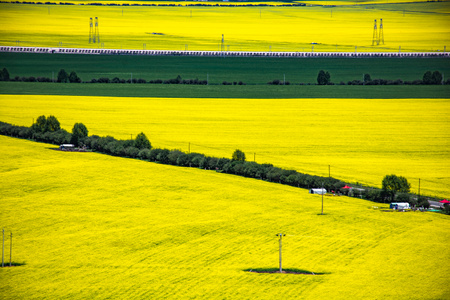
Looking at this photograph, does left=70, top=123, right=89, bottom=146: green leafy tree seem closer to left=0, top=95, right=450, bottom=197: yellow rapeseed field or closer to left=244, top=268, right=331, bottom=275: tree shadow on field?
left=0, top=95, right=450, bottom=197: yellow rapeseed field

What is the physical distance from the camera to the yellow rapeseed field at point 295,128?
254 ft

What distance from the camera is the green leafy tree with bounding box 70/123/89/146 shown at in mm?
87188

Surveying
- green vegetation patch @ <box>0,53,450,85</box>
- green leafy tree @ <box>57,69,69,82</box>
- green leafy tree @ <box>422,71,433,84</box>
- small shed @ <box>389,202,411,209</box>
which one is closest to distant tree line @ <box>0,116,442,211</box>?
small shed @ <box>389,202,411,209</box>

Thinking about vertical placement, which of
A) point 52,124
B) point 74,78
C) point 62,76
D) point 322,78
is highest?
point 322,78

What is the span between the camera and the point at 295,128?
95.4m

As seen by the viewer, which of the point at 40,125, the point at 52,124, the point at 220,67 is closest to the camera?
the point at 52,124

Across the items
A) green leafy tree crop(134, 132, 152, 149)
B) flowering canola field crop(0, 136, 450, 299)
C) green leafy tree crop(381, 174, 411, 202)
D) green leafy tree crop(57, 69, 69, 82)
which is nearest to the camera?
flowering canola field crop(0, 136, 450, 299)

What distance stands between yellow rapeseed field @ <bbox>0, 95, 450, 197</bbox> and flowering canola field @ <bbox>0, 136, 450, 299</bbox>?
8.47 m

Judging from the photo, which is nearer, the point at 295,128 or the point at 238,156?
the point at 238,156

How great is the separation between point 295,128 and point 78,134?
80.7 feet

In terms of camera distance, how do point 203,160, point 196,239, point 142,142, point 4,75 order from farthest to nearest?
point 4,75 → point 142,142 → point 203,160 → point 196,239

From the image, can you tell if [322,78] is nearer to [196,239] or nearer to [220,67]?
[220,67]

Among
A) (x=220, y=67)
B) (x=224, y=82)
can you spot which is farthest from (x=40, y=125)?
(x=220, y=67)

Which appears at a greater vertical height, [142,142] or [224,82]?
[224,82]
